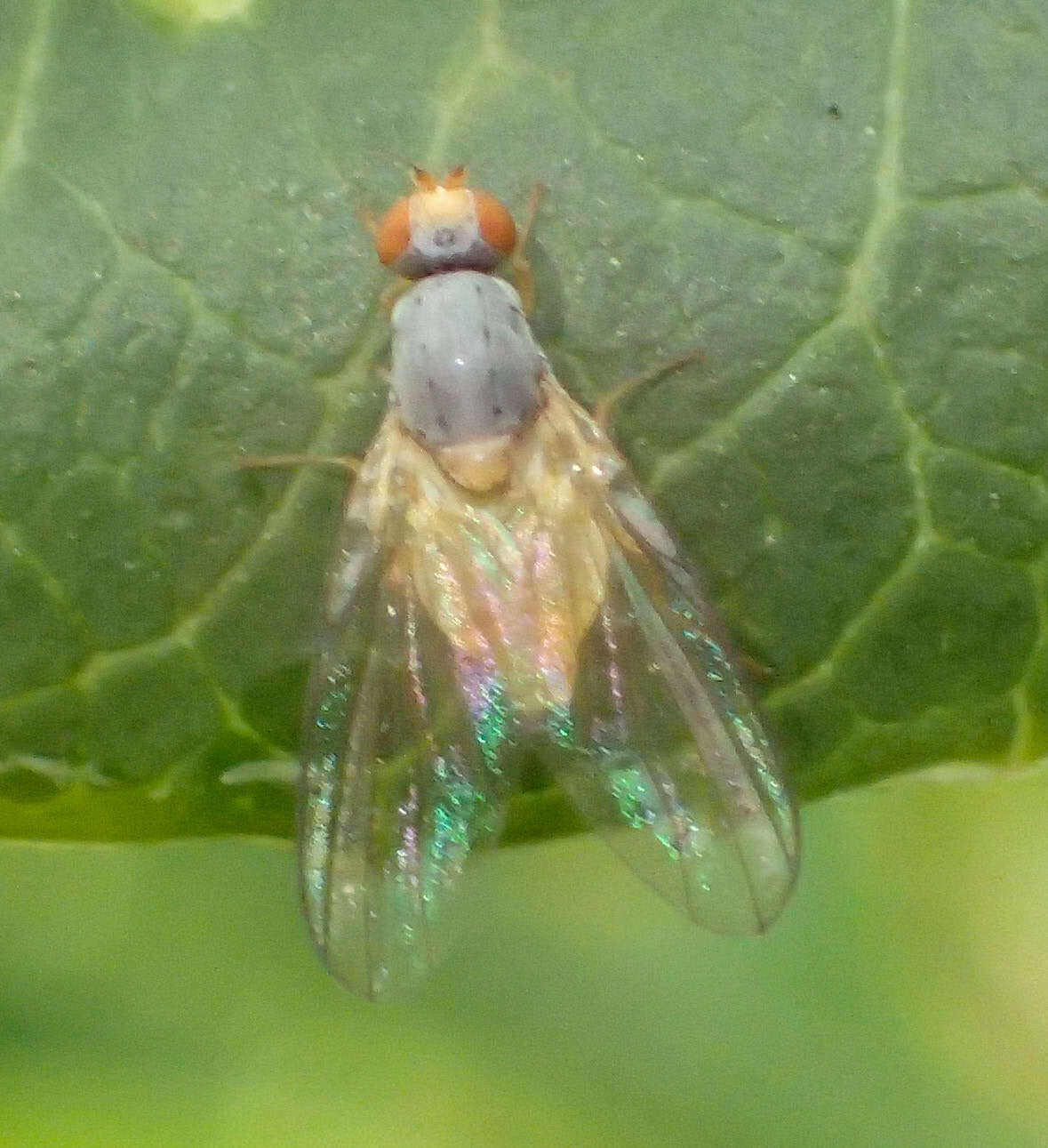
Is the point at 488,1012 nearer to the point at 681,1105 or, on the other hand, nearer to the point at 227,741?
the point at 681,1105

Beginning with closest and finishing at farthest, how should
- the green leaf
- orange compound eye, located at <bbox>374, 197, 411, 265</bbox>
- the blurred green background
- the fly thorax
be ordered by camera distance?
the green leaf < orange compound eye, located at <bbox>374, 197, 411, 265</bbox> < the fly thorax < the blurred green background

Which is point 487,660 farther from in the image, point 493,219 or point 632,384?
point 493,219

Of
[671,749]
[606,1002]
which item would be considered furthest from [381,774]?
[606,1002]

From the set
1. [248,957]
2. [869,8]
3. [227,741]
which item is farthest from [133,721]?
[869,8]

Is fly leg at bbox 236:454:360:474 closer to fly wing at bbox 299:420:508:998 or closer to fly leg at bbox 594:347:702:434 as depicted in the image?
fly wing at bbox 299:420:508:998

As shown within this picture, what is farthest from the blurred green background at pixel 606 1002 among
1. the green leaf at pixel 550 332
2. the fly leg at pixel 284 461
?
the fly leg at pixel 284 461

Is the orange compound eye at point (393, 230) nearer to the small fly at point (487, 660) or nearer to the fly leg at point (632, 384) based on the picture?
the small fly at point (487, 660)

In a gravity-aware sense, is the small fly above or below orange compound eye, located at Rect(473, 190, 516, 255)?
below

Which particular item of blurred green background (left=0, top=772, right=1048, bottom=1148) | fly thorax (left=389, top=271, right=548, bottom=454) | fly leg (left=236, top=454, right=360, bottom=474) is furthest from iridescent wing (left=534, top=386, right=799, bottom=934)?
fly leg (left=236, top=454, right=360, bottom=474)
